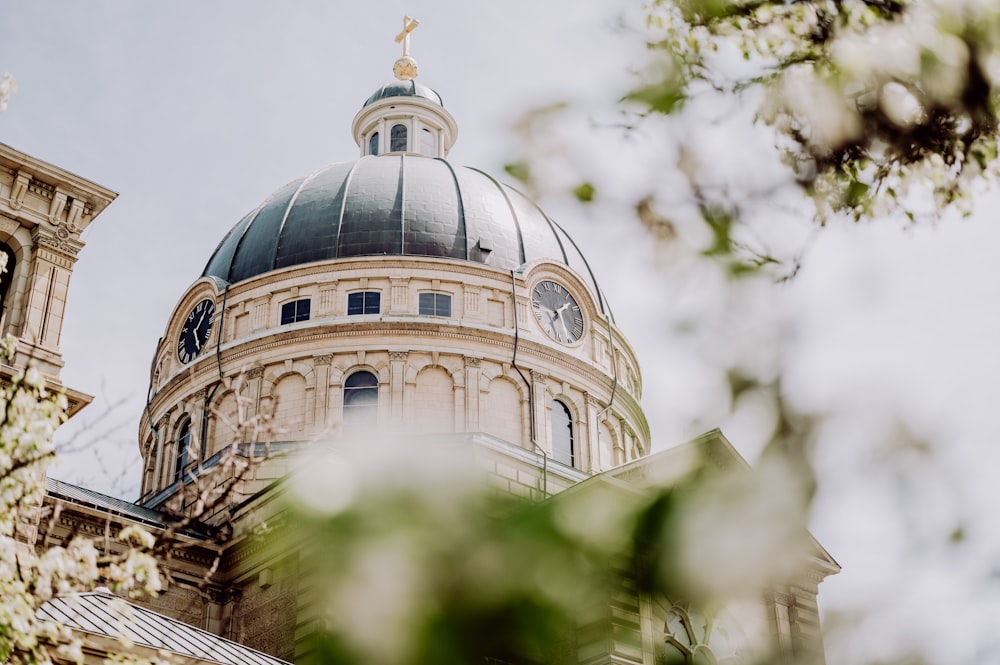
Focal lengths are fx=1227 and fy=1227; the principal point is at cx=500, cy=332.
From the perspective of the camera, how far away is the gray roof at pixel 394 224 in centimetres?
4169

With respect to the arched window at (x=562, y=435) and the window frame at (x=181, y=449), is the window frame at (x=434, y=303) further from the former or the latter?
the window frame at (x=181, y=449)

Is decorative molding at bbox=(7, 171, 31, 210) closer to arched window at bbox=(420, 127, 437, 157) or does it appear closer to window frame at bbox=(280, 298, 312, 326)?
window frame at bbox=(280, 298, 312, 326)

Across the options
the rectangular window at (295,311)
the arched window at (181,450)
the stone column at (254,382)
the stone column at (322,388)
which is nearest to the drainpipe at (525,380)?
the stone column at (322,388)

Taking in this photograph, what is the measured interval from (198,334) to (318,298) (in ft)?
16.3

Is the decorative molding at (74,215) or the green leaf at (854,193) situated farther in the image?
the decorative molding at (74,215)

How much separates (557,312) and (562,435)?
4727mm

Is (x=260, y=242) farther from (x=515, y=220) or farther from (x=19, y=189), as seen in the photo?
(x=19, y=189)

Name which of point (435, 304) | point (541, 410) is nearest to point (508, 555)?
point (541, 410)

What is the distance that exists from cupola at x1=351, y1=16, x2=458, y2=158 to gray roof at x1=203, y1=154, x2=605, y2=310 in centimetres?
495

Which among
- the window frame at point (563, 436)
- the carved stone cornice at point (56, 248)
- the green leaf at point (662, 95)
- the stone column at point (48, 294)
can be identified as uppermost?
the window frame at point (563, 436)

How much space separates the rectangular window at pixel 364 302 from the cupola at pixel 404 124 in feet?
39.7

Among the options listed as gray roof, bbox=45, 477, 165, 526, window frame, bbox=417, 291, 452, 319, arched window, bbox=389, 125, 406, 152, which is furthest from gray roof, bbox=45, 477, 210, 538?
arched window, bbox=389, 125, 406, 152

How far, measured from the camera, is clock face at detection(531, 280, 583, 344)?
41.5 metres

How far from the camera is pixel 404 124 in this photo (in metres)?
51.6
